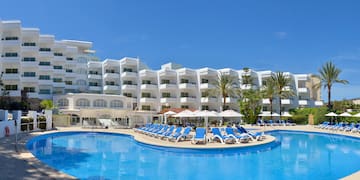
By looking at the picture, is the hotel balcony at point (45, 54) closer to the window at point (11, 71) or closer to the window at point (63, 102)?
the window at point (11, 71)

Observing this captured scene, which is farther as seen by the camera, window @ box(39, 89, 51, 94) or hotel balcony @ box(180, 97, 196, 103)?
hotel balcony @ box(180, 97, 196, 103)

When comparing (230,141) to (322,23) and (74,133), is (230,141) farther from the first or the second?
(322,23)

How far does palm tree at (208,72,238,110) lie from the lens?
Result: 44.9 metres

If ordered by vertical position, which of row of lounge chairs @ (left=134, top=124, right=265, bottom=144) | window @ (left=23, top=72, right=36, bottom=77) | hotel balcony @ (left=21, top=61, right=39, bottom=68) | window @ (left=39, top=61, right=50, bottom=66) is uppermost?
window @ (left=39, top=61, right=50, bottom=66)

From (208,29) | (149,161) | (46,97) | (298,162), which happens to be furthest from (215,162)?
(46,97)

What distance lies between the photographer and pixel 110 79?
51.0 m

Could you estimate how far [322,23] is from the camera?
1204 inches

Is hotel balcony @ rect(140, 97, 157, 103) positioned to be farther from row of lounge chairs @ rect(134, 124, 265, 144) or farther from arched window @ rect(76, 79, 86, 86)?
row of lounge chairs @ rect(134, 124, 265, 144)

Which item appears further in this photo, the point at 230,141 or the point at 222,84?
the point at 222,84

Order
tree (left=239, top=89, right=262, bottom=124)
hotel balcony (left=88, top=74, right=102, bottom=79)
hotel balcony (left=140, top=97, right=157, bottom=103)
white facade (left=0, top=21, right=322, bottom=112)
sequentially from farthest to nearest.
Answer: hotel balcony (left=88, top=74, right=102, bottom=79) < hotel balcony (left=140, top=97, right=157, bottom=103) < white facade (left=0, top=21, right=322, bottom=112) < tree (left=239, top=89, right=262, bottom=124)

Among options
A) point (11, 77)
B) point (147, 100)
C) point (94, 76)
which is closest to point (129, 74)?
point (147, 100)

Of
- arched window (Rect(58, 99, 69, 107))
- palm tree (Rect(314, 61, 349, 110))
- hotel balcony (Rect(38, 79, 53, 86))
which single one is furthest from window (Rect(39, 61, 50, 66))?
palm tree (Rect(314, 61, 349, 110))

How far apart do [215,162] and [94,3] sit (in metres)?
17.4

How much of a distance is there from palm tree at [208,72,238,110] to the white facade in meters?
1.05
